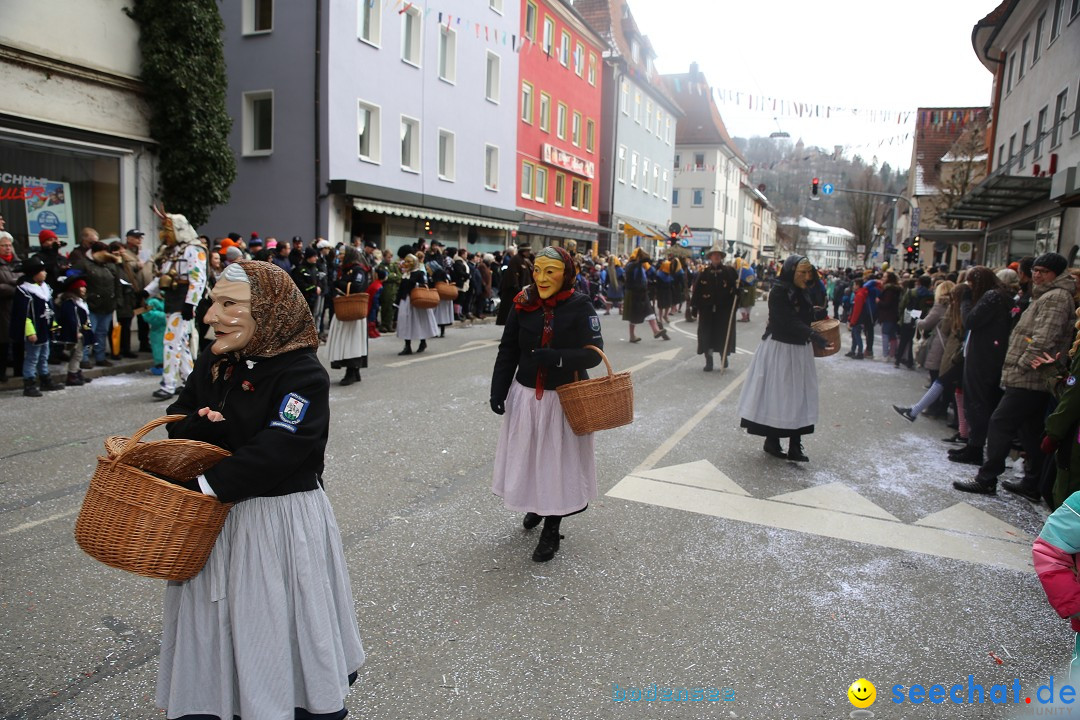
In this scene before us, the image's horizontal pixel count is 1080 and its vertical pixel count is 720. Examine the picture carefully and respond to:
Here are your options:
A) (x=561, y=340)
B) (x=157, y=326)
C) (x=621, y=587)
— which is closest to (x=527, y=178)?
(x=157, y=326)

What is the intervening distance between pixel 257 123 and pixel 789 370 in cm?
1977

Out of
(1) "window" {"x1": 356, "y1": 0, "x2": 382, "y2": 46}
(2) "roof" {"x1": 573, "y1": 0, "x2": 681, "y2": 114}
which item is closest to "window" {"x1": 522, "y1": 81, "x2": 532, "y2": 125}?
(2) "roof" {"x1": 573, "y1": 0, "x2": 681, "y2": 114}

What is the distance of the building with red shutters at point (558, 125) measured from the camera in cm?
3212

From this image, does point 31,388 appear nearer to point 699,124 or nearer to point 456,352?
point 456,352

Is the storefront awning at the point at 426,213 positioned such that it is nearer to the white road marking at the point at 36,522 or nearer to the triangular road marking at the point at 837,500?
the white road marking at the point at 36,522

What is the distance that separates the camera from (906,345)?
555 inches

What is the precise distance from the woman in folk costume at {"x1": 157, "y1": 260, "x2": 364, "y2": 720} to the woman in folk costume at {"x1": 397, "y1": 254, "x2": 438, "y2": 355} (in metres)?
9.79

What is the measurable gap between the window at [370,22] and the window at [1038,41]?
60.1 ft

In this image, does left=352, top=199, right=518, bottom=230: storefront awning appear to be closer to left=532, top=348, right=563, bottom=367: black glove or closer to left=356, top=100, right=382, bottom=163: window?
left=356, top=100, right=382, bottom=163: window

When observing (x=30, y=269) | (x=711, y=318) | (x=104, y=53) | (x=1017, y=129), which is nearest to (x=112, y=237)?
(x=104, y=53)

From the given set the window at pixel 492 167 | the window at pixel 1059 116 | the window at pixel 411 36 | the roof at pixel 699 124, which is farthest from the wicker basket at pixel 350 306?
the roof at pixel 699 124

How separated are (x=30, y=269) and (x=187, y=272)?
1976 mm

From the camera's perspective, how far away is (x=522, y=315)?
180 inches

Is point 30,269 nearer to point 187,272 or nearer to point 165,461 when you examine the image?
point 187,272
